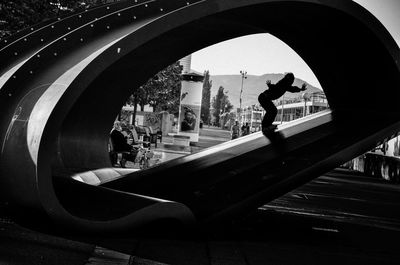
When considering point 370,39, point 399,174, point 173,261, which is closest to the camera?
point 173,261

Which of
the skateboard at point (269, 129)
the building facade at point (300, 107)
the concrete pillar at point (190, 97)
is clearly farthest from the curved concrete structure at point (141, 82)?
the building facade at point (300, 107)

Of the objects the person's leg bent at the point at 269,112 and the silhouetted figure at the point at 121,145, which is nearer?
the person's leg bent at the point at 269,112

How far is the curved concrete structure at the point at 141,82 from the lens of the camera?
628 cm

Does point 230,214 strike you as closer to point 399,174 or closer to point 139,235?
point 139,235

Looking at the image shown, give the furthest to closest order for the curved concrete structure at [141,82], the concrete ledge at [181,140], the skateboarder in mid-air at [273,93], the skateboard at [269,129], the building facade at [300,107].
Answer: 1. the building facade at [300,107]
2. the concrete ledge at [181,140]
3. the skateboard at [269,129]
4. the skateboarder in mid-air at [273,93]
5. the curved concrete structure at [141,82]

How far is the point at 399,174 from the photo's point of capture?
26.2m

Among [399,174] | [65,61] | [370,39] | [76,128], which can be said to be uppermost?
[370,39]

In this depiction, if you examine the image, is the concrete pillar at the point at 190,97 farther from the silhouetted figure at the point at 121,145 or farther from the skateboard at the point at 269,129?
the skateboard at the point at 269,129

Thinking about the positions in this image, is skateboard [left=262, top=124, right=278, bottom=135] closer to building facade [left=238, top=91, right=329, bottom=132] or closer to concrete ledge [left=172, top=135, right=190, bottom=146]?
concrete ledge [left=172, top=135, right=190, bottom=146]

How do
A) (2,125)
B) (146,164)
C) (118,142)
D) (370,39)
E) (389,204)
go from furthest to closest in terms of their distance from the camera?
(146,164) < (118,142) < (389,204) < (370,39) < (2,125)

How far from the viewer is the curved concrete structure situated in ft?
20.6

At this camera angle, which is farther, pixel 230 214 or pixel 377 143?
pixel 377 143

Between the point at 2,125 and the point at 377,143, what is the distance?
240 inches

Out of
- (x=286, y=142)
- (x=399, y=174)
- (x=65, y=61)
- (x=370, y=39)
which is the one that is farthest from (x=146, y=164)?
(x=399, y=174)
